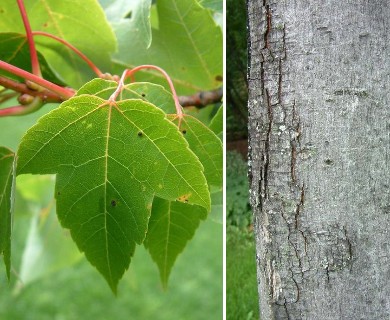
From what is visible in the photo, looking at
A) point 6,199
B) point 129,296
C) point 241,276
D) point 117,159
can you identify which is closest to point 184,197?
point 117,159

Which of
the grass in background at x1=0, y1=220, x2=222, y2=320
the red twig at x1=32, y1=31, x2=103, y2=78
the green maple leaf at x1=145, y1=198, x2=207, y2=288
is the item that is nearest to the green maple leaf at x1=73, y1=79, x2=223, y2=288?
the green maple leaf at x1=145, y1=198, x2=207, y2=288

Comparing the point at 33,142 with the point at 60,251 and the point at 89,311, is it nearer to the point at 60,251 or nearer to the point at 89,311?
the point at 60,251

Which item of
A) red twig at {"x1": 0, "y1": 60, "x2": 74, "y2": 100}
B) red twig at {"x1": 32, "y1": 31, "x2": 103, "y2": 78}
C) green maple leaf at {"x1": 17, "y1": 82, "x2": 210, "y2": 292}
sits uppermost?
red twig at {"x1": 32, "y1": 31, "x2": 103, "y2": 78}

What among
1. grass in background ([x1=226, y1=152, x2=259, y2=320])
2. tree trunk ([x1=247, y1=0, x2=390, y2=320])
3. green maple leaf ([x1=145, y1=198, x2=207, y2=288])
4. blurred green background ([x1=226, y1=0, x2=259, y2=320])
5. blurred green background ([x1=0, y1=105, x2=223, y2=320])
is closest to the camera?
tree trunk ([x1=247, y1=0, x2=390, y2=320])

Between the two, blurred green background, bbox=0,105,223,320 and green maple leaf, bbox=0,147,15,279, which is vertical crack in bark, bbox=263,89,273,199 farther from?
blurred green background, bbox=0,105,223,320

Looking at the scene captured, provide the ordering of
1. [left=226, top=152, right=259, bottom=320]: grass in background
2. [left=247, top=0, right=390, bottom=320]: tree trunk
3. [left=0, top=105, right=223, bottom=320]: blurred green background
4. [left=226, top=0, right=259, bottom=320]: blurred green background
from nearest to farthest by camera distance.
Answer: [left=247, top=0, right=390, bottom=320]: tree trunk → [left=226, top=0, right=259, bottom=320]: blurred green background → [left=226, top=152, right=259, bottom=320]: grass in background → [left=0, top=105, right=223, bottom=320]: blurred green background

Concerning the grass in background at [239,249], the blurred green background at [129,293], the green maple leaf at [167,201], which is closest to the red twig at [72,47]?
the green maple leaf at [167,201]

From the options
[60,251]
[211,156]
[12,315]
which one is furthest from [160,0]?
[12,315]

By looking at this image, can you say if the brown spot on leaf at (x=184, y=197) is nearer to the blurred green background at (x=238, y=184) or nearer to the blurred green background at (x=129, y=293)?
the blurred green background at (x=238, y=184)
